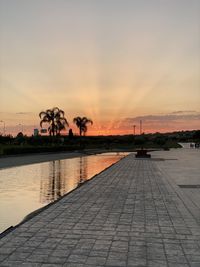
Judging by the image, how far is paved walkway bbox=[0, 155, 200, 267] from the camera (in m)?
5.07

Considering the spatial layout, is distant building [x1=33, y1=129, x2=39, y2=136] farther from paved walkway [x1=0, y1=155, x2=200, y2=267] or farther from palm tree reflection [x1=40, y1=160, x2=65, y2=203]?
paved walkway [x1=0, y1=155, x2=200, y2=267]

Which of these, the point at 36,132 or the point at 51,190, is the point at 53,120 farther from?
the point at 51,190

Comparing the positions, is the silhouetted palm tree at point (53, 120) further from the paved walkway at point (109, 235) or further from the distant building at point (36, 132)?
the paved walkway at point (109, 235)

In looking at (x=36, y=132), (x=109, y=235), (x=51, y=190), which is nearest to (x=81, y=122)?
(x=36, y=132)

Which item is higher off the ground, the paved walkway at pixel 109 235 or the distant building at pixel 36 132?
the distant building at pixel 36 132

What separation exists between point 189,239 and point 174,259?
3.78ft

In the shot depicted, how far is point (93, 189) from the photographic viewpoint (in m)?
12.5

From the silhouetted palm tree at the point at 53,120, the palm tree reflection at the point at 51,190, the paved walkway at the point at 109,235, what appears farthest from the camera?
the silhouetted palm tree at the point at 53,120

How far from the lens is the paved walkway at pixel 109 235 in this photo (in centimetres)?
507

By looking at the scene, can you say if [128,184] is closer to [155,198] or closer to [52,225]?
[155,198]

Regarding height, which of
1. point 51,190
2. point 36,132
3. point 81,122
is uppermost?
point 81,122

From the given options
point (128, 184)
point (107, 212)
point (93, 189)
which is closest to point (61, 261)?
point (107, 212)

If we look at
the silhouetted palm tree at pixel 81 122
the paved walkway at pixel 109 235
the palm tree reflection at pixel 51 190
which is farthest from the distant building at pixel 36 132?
the paved walkway at pixel 109 235

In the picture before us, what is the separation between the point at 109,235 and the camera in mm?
6395
